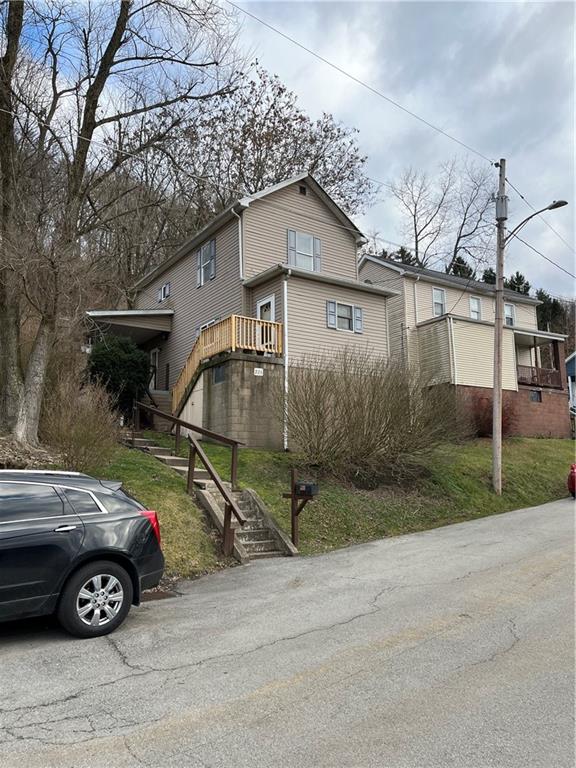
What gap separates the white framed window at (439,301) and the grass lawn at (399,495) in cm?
1074

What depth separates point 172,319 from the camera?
25906 mm

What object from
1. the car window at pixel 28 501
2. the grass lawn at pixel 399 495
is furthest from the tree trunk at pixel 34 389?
the car window at pixel 28 501

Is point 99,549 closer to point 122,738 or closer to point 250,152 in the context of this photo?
point 122,738

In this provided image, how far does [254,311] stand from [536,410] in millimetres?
15004

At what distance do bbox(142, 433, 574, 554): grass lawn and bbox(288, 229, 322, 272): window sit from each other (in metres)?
8.92

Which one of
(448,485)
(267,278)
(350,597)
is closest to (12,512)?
(350,597)

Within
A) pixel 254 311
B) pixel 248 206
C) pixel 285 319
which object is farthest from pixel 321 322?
pixel 248 206

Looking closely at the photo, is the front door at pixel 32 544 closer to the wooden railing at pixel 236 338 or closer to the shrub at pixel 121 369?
the wooden railing at pixel 236 338

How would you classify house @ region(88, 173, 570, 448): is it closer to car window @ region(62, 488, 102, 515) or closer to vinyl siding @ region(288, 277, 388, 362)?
vinyl siding @ region(288, 277, 388, 362)

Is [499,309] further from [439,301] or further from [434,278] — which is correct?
[439,301]

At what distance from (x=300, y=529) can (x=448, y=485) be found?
19.4ft

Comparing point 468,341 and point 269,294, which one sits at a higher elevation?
point 269,294

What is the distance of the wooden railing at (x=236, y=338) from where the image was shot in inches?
692

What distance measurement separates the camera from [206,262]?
77.5 feet
